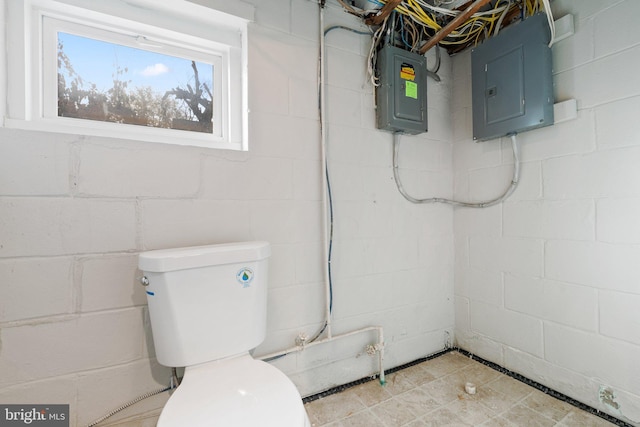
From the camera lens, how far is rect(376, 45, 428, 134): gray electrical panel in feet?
4.98

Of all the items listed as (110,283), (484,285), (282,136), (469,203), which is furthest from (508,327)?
(110,283)

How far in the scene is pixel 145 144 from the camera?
1.10 m

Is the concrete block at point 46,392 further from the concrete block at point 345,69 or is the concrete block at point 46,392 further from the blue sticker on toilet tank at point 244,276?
the concrete block at point 345,69

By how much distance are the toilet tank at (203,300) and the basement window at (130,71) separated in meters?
0.55

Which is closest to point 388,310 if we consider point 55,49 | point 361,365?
point 361,365

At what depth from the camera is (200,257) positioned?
37.8 inches

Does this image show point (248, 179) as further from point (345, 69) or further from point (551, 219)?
point (551, 219)

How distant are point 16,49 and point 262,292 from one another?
3.94ft

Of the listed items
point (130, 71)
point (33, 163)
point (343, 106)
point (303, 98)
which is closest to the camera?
point (33, 163)

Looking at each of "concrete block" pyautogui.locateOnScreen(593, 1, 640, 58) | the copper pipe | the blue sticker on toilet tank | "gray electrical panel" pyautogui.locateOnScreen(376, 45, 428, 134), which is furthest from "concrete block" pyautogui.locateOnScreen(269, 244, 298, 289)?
"concrete block" pyautogui.locateOnScreen(593, 1, 640, 58)

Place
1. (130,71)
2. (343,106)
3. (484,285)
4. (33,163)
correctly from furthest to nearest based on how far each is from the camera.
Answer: (484,285)
(343,106)
(130,71)
(33,163)

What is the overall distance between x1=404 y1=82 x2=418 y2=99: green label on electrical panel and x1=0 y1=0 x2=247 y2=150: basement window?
2.83ft

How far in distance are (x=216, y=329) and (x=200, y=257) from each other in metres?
0.26

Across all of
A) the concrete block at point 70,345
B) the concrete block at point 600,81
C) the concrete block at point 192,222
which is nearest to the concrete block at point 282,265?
the concrete block at point 192,222
